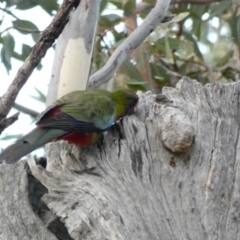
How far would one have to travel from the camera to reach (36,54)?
3000 millimetres

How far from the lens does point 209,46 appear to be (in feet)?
22.9

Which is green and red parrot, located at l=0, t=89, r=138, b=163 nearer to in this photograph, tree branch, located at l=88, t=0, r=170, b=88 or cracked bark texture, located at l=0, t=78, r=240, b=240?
cracked bark texture, located at l=0, t=78, r=240, b=240

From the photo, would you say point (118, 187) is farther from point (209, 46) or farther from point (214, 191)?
point (209, 46)

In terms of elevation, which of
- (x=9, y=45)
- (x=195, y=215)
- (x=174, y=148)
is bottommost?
(x=195, y=215)

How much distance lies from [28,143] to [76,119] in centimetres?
32

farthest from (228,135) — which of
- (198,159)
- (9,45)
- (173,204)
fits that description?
(9,45)

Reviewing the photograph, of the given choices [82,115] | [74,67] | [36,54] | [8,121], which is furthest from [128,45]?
[8,121]

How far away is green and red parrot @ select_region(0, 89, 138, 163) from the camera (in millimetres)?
3152

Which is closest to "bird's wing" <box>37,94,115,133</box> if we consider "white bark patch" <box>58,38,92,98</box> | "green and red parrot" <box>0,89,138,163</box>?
"green and red parrot" <box>0,89,138,163</box>

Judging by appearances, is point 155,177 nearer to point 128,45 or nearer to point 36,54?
point 36,54

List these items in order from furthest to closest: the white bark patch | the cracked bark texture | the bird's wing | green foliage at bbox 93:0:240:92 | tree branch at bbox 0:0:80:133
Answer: green foliage at bbox 93:0:240:92 < the white bark patch < the bird's wing < tree branch at bbox 0:0:80:133 < the cracked bark texture

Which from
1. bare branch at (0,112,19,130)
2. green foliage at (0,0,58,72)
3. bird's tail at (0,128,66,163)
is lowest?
bird's tail at (0,128,66,163)

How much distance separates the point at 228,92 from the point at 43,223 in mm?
1093

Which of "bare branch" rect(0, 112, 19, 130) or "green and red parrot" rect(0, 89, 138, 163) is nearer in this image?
"bare branch" rect(0, 112, 19, 130)
